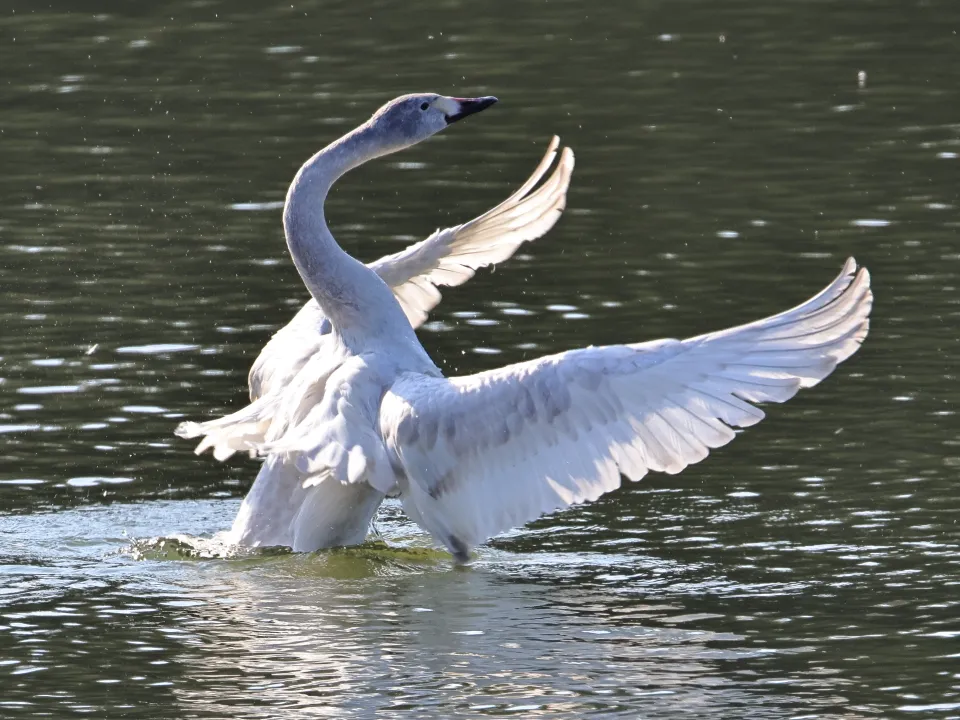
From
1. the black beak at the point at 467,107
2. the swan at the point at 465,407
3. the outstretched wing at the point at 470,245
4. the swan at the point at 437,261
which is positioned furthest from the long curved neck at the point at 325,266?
the outstretched wing at the point at 470,245

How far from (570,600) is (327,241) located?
2389 mm

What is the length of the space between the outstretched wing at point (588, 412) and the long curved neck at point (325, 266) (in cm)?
63

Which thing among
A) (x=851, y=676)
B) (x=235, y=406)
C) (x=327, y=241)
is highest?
(x=327, y=241)

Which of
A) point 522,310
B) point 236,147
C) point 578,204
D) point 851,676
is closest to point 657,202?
point 578,204

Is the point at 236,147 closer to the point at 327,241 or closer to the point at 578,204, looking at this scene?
the point at 578,204

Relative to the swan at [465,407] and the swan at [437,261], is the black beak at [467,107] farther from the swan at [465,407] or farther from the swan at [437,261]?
the swan at [437,261]

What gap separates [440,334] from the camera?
1505 cm

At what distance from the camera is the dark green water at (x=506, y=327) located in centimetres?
925

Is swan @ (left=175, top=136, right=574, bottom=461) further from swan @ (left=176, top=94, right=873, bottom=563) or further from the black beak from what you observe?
swan @ (left=176, top=94, right=873, bottom=563)

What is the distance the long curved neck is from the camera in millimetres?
10945

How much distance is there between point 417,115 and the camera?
1168 cm

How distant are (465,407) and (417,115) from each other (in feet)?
7.66

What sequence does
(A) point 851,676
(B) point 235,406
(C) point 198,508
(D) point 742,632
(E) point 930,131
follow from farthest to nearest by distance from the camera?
(E) point 930,131 < (B) point 235,406 < (C) point 198,508 < (D) point 742,632 < (A) point 851,676

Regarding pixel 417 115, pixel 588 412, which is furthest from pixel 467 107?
pixel 588 412
